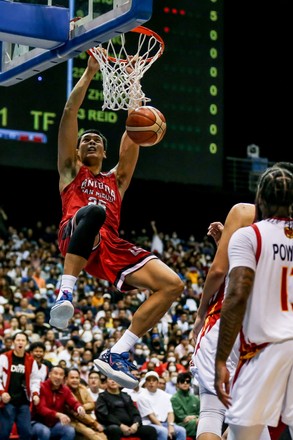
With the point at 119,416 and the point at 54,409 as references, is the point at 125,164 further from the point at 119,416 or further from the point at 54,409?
the point at 119,416

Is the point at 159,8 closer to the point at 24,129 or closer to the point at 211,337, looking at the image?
the point at 24,129

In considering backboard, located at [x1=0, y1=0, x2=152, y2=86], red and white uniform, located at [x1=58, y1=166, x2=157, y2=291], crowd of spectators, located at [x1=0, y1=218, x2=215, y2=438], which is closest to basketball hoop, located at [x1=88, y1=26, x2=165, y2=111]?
backboard, located at [x1=0, y1=0, x2=152, y2=86]

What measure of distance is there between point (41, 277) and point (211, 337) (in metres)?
14.0

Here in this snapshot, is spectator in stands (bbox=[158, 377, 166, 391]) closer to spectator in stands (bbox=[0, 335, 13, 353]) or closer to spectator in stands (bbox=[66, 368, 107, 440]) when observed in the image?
spectator in stands (bbox=[66, 368, 107, 440])

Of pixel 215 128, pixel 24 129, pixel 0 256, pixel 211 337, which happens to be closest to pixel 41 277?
pixel 0 256

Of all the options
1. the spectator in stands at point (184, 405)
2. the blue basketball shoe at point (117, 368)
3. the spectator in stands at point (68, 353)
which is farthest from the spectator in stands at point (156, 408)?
the blue basketball shoe at point (117, 368)

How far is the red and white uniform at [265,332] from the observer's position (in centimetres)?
448

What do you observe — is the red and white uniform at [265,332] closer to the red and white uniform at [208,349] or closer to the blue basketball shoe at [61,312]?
the red and white uniform at [208,349]

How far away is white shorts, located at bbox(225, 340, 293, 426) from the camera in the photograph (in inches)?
176

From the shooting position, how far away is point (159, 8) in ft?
65.9

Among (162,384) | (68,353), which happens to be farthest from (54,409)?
(68,353)

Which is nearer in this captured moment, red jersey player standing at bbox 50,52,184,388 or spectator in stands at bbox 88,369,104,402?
red jersey player standing at bbox 50,52,184,388

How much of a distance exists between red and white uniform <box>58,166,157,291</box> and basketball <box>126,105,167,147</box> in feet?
1.59

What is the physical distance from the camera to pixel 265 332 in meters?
4.53
